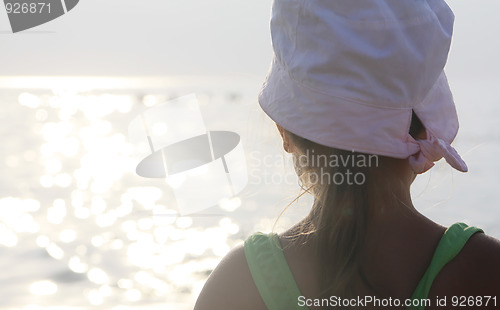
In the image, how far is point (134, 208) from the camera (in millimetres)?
5191

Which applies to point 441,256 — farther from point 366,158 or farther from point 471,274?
point 366,158

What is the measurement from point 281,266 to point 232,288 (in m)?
0.11

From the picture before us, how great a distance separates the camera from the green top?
48.1 inches

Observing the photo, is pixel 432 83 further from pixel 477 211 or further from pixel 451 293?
pixel 477 211

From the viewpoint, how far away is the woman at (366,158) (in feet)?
3.98

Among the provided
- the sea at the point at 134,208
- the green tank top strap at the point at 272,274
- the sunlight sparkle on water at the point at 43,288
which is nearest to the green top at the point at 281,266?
the green tank top strap at the point at 272,274

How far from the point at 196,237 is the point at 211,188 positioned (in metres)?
0.83

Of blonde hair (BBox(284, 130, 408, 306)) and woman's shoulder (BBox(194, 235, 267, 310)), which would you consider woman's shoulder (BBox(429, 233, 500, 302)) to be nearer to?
blonde hair (BBox(284, 130, 408, 306))

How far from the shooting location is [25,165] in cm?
675

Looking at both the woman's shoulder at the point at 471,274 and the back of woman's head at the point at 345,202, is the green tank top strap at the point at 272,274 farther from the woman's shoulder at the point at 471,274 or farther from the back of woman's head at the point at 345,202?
the woman's shoulder at the point at 471,274

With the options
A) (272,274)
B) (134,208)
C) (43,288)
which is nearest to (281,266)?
(272,274)

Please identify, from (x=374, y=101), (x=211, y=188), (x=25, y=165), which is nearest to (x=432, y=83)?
(x=374, y=101)

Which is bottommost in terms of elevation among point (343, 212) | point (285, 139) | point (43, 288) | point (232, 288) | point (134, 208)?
point (134, 208)

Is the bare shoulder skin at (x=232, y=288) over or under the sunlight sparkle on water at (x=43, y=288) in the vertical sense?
over
